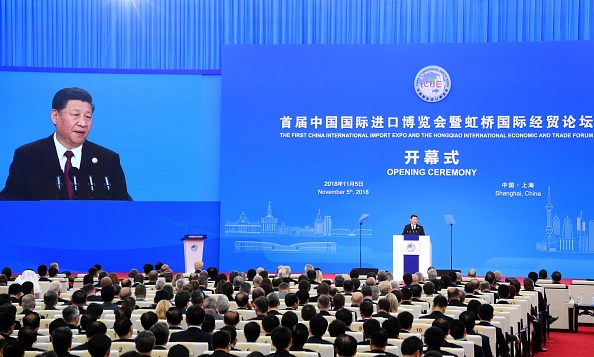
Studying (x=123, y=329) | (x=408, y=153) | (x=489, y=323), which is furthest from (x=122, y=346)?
(x=408, y=153)

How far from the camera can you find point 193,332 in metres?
6.20

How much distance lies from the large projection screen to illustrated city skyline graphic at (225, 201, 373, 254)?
0.06 feet

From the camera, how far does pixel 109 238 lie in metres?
16.5

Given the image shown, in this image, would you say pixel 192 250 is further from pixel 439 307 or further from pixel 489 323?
pixel 489 323

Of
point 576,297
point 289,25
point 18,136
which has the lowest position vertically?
point 576,297

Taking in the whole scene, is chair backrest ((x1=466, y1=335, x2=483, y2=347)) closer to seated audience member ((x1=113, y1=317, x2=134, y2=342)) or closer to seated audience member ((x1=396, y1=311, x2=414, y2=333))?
seated audience member ((x1=396, y1=311, x2=414, y2=333))

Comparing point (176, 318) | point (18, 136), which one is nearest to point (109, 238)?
point (18, 136)

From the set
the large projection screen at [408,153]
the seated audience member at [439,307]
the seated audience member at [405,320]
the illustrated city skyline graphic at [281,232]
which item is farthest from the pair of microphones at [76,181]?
the seated audience member at [405,320]

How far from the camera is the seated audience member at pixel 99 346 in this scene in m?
5.03

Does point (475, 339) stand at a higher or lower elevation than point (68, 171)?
lower

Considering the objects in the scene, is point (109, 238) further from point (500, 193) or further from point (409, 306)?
point (409, 306)

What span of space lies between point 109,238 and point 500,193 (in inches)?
287

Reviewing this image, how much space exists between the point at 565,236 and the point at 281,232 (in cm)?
506

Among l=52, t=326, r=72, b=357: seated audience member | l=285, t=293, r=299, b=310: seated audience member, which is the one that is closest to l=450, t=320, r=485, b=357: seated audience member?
l=285, t=293, r=299, b=310: seated audience member
